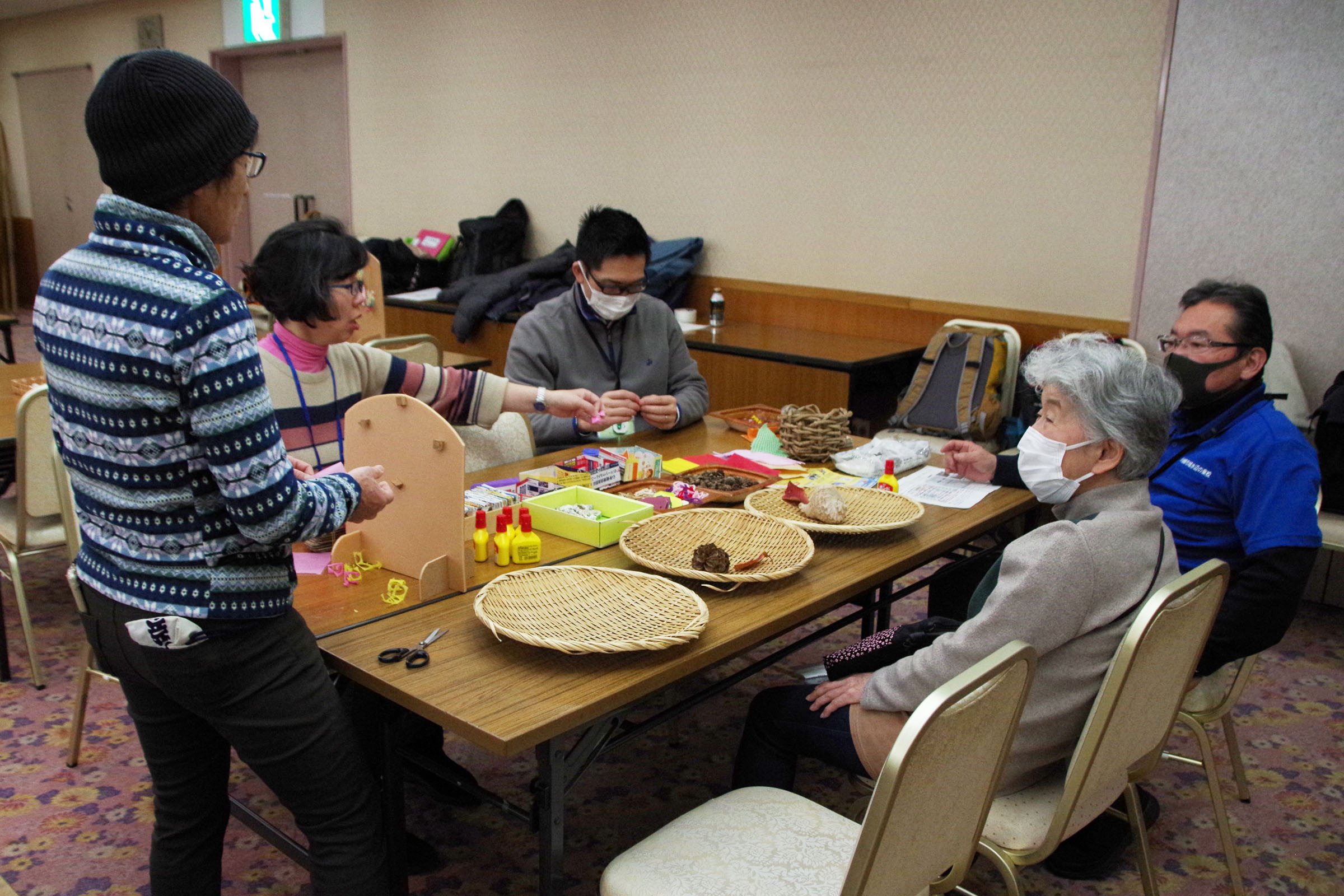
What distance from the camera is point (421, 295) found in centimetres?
623

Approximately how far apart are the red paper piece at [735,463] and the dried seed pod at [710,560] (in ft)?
2.17

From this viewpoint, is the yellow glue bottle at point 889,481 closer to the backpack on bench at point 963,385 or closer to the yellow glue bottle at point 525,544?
the yellow glue bottle at point 525,544

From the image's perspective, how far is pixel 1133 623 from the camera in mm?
1420

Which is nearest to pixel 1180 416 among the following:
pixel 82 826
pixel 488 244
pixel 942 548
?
pixel 942 548

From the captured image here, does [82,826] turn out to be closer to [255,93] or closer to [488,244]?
[488,244]

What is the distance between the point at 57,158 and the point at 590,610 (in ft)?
34.1

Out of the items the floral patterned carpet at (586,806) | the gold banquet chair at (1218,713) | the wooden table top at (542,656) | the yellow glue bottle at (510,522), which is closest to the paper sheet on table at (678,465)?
the wooden table top at (542,656)

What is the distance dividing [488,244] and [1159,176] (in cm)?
373

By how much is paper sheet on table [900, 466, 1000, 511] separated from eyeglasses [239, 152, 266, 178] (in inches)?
61.3

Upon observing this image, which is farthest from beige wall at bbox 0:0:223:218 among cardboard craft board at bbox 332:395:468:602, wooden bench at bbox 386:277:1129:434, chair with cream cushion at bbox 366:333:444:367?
cardboard craft board at bbox 332:395:468:602

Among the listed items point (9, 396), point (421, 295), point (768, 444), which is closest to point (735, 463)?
point (768, 444)

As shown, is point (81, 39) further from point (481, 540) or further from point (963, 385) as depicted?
point (481, 540)

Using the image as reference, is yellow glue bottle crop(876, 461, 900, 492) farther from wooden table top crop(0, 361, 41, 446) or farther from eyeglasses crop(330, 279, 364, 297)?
wooden table top crop(0, 361, 41, 446)

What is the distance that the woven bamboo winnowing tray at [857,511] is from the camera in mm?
2043
